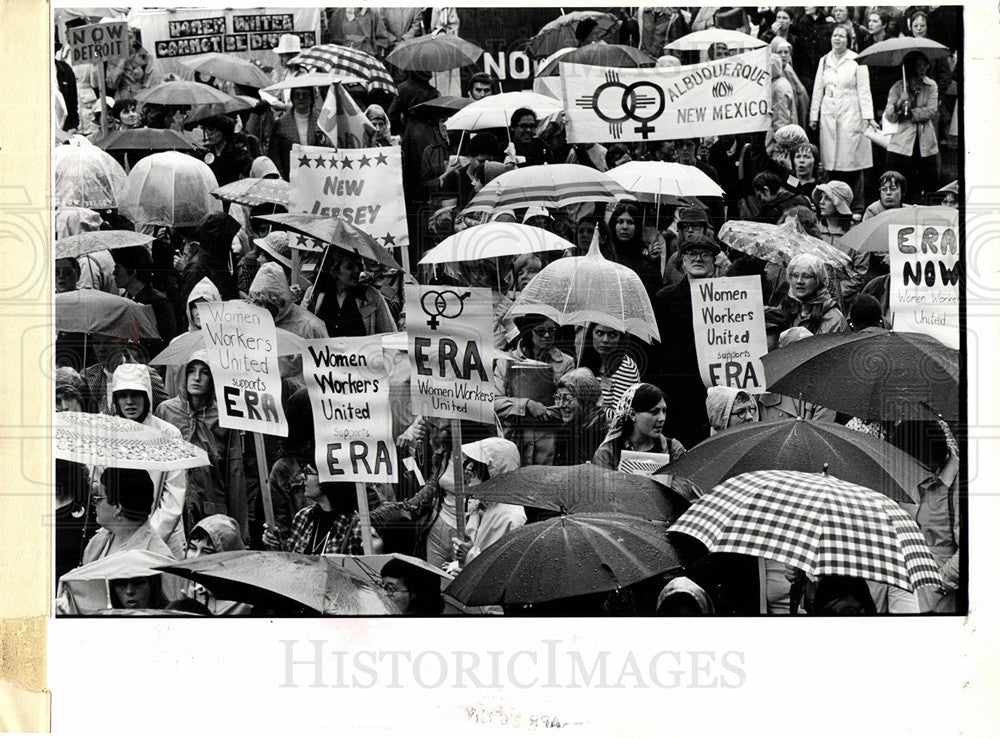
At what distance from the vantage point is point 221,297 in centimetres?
625

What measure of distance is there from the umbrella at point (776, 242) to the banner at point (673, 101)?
1.64 ft

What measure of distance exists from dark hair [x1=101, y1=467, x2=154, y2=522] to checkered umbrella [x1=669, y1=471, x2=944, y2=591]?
270 cm

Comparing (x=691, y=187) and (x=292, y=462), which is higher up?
(x=691, y=187)

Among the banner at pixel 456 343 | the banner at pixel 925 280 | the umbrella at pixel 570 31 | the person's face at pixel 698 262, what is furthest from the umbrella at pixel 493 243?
the banner at pixel 925 280

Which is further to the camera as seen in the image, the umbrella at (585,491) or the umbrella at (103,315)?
the umbrella at (103,315)

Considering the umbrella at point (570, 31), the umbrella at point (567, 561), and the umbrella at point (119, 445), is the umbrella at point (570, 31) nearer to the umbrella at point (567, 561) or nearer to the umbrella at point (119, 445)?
the umbrella at point (567, 561)

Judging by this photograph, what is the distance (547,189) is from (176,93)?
1.93 m

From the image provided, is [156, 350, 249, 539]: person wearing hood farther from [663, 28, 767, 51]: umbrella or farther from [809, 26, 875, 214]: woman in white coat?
[809, 26, 875, 214]: woman in white coat

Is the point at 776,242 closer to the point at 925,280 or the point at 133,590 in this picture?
the point at 925,280

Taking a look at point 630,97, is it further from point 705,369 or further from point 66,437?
point 66,437

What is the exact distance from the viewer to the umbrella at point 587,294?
20.3 ft

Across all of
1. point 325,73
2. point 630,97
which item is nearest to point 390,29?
point 325,73
